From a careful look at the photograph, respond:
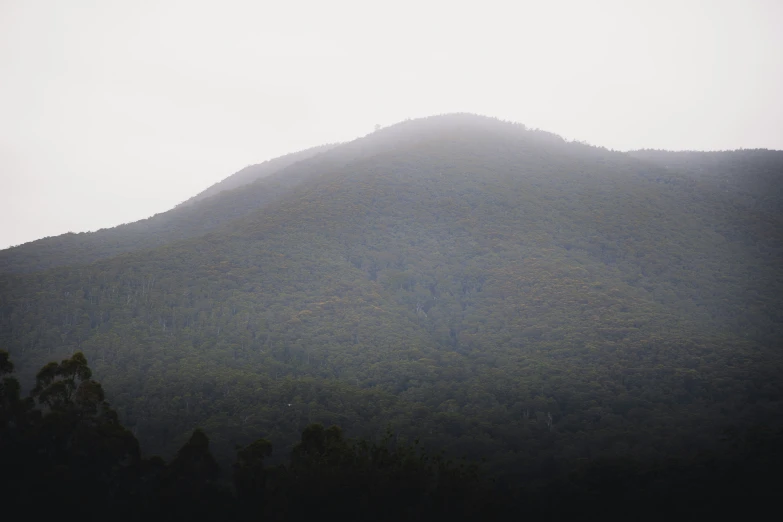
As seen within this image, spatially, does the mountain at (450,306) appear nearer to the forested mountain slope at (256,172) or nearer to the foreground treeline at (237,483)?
the foreground treeline at (237,483)

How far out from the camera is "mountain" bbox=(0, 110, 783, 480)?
50219 mm

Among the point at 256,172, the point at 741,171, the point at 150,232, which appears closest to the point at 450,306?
the point at 150,232

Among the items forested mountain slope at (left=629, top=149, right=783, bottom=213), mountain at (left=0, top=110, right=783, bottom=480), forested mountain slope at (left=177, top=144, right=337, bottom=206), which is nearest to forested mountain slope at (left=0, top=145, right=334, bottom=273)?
mountain at (left=0, top=110, right=783, bottom=480)

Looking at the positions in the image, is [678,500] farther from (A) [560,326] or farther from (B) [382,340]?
(B) [382,340]

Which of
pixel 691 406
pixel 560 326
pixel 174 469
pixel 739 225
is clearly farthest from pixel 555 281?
pixel 174 469

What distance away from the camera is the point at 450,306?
3221 inches

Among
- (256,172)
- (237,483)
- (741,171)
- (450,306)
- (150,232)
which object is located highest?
(256,172)

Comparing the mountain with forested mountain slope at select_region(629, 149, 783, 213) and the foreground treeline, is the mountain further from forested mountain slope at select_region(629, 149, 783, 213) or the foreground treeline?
the foreground treeline

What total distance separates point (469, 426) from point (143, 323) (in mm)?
50958

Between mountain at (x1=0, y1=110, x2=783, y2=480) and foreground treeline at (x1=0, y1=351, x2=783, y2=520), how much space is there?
911 cm

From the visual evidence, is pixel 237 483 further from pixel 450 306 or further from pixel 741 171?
pixel 741 171

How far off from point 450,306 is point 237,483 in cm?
5572

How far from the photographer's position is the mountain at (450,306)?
1977 inches

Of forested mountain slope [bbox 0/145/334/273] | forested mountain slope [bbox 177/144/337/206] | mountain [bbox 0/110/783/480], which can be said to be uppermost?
forested mountain slope [bbox 177/144/337/206]
